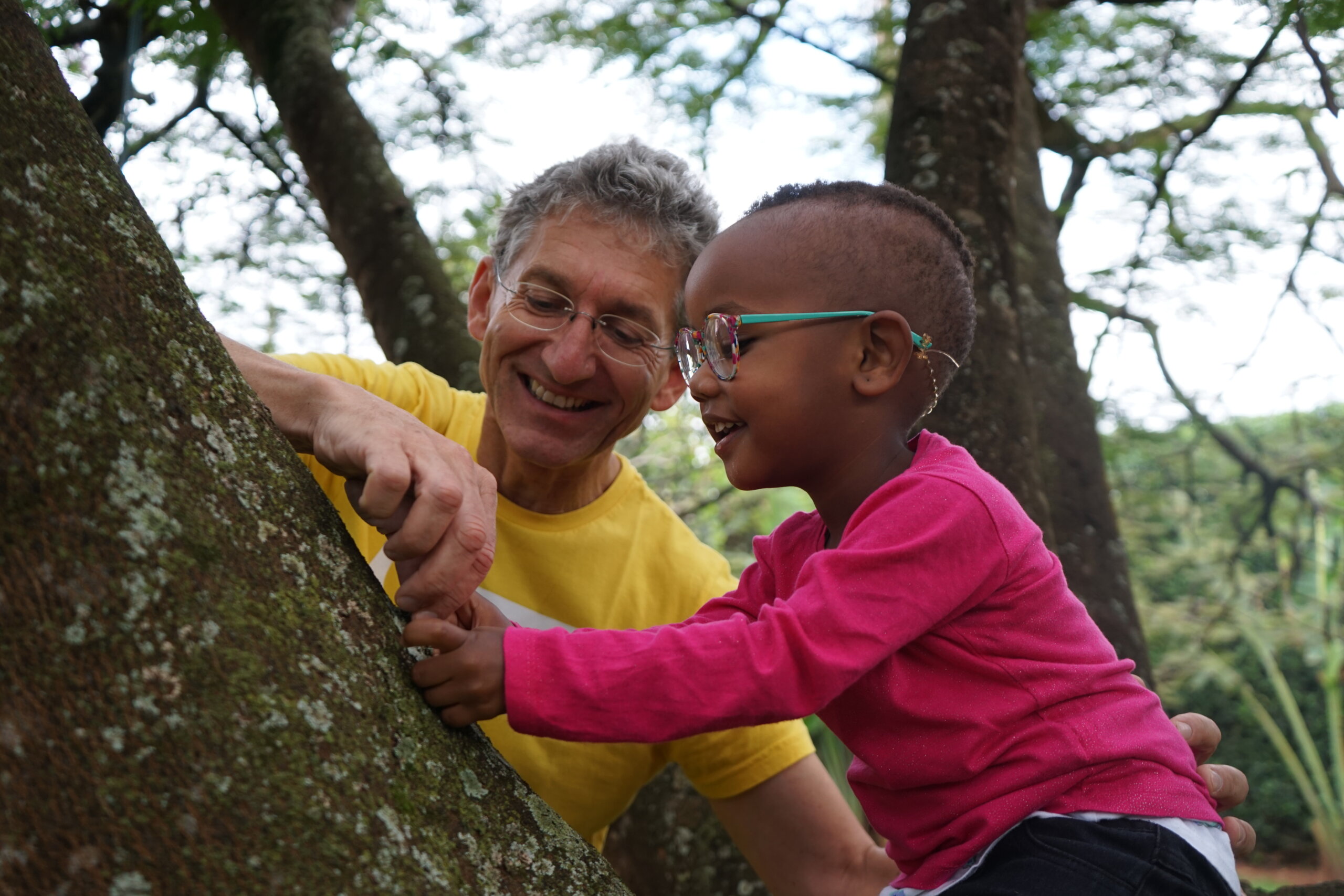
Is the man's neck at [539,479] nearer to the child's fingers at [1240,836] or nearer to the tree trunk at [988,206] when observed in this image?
the tree trunk at [988,206]

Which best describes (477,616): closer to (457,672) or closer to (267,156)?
(457,672)

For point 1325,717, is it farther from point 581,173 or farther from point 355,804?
point 355,804

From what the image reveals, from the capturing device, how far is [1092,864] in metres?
1.51

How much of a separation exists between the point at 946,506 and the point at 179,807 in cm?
116

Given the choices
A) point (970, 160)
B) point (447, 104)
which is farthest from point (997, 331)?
point (447, 104)

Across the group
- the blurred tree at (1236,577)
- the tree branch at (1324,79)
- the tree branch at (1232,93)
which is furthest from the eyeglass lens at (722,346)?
the blurred tree at (1236,577)

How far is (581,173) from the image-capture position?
2545 mm

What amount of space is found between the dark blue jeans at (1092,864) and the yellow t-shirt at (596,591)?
0.97 m

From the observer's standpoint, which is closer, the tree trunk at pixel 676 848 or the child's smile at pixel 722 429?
Result: the child's smile at pixel 722 429

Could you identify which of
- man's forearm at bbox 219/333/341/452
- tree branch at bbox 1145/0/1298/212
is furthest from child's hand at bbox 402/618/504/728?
tree branch at bbox 1145/0/1298/212

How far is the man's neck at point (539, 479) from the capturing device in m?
2.61

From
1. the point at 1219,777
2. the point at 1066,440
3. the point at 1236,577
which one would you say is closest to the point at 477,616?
the point at 1219,777

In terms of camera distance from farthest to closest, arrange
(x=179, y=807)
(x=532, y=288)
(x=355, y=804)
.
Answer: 1. (x=532, y=288)
2. (x=355, y=804)
3. (x=179, y=807)

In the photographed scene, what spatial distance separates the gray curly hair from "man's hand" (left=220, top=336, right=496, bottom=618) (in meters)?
1.01
